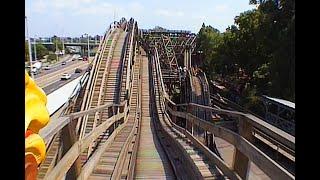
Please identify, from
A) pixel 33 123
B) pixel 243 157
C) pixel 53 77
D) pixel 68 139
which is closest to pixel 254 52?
pixel 243 157

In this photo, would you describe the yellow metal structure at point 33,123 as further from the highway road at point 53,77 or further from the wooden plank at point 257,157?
the wooden plank at point 257,157

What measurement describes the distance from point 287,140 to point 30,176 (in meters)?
0.89

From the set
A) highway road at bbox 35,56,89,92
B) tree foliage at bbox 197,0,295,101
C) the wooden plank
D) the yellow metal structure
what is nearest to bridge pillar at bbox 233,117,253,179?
the wooden plank

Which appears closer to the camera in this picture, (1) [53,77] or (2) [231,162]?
(2) [231,162]

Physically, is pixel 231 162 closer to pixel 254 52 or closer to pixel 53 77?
pixel 254 52

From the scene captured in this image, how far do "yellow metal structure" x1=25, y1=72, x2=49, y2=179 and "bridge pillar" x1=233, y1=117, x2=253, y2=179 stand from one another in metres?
1.54

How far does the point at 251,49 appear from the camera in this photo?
72.4 feet

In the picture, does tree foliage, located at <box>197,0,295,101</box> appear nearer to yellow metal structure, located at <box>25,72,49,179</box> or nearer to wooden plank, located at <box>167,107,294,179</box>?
wooden plank, located at <box>167,107,294,179</box>

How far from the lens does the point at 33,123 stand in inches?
41.8

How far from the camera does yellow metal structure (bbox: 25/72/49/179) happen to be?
984 mm

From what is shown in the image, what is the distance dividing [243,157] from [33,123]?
5.58ft

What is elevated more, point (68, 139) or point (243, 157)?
point (68, 139)

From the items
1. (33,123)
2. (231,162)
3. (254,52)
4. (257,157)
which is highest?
(254,52)

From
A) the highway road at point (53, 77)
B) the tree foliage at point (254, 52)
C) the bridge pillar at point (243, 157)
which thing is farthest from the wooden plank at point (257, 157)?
the tree foliage at point (254, 52)
